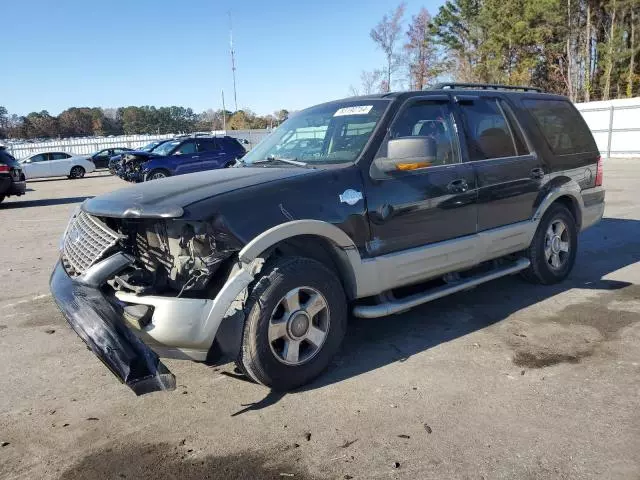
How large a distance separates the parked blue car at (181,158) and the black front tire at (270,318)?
14.5 m

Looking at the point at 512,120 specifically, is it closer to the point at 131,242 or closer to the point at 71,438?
the point at 131,242

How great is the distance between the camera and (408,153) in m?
3.90

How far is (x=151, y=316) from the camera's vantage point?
3.14 metres

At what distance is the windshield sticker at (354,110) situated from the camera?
14.6ft

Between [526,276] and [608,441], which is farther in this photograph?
[526,276]

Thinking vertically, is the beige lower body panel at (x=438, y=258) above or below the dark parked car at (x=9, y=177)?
below

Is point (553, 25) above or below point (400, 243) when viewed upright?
above

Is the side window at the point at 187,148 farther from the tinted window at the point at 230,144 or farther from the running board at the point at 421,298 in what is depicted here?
the running board at the point at 421,298

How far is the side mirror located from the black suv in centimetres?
1

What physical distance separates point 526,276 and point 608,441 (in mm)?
2936

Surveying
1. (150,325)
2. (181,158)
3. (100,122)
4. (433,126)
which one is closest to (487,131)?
(433,126)

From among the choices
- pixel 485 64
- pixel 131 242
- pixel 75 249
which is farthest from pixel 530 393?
pixel 485 64

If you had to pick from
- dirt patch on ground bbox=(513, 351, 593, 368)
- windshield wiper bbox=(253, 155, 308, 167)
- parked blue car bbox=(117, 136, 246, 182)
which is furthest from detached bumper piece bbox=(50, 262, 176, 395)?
parked blue car bbox=(117, 136, 246, 182)

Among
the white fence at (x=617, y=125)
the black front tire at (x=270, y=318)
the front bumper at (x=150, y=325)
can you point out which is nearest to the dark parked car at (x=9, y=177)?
the front bumper at (x=150, y=325)
